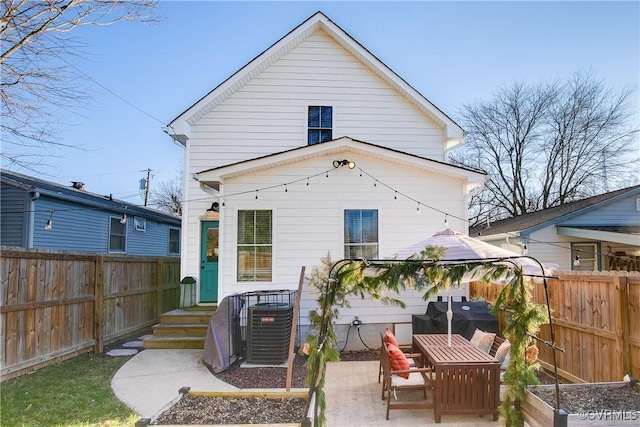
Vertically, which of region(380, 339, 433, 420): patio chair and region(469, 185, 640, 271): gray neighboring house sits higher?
region(469, 185, 640, 271): gray neighboring house

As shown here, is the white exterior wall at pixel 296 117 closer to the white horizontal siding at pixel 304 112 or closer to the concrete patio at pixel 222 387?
the white horizontal siding at pixel 304 112

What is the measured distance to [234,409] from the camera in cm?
362

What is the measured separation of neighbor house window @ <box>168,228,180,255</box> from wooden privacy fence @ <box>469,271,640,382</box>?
14237 mm

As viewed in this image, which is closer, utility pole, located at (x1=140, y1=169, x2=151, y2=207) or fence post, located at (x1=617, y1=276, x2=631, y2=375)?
fence post, located at (x1=617, y1=276, x2=631, y2=375)

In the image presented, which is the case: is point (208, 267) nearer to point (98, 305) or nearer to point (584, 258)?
point (98, 305)

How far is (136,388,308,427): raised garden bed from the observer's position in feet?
10.9

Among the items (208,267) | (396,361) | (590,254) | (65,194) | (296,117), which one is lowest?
(396,361)

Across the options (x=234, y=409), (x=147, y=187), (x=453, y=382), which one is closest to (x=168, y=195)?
(x=147, y=187)

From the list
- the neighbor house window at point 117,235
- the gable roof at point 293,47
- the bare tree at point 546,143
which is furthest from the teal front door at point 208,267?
the bare tree at point 546,143

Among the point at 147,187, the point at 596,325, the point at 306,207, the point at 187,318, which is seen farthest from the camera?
the point at 147,187

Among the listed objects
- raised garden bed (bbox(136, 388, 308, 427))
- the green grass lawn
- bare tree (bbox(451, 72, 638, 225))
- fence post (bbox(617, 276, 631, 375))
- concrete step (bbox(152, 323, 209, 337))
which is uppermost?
bare tree (bbox(451, 72, 638, 225))

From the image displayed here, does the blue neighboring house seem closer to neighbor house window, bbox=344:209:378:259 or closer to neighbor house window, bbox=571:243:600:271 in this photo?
neighbor house window, bbox=344:209:378:259

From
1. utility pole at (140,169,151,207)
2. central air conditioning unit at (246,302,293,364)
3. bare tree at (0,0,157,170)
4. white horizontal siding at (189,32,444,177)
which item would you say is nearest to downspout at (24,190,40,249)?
bare tree at (0,0,157,170)

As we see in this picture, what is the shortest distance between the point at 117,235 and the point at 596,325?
43.3 feet
